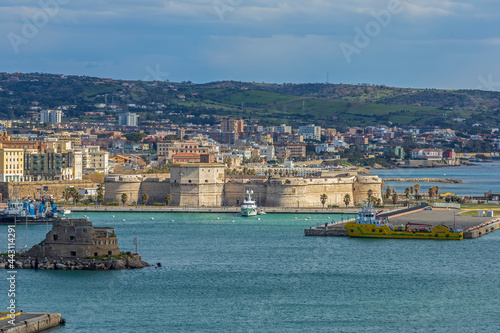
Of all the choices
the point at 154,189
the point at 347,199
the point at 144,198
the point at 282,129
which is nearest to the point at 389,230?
the point at 347,199

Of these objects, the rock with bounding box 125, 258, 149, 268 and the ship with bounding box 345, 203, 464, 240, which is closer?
the rock with bounding box 125, 258, 149, 268

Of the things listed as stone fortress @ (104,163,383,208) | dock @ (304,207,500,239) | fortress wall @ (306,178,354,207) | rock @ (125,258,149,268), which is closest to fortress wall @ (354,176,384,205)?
stone fortress @ (104,163,383,208)

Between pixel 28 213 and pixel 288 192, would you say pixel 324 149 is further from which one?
pixel 28 213

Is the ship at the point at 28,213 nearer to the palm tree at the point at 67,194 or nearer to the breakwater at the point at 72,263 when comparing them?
the palm tree at the point at 67,194

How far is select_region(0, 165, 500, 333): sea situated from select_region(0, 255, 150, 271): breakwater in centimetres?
33

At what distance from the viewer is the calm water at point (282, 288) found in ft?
103

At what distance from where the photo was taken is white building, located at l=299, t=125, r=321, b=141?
620 feet

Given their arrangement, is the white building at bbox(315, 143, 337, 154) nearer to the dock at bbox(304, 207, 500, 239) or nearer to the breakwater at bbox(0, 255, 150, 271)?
the dock at bbox(304, 207, 500, 239)

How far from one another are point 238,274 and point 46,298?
8.36 metres

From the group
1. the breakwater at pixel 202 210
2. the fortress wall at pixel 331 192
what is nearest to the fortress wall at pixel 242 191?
the breakwater at pixel 202 210

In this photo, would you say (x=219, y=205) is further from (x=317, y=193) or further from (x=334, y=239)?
(x=334, y=239)

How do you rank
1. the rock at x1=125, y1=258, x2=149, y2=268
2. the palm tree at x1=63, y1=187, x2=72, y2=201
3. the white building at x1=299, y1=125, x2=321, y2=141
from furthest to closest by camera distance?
the white building at x1=299, y1=125, x2=321, y2=141, the palm tree at x1=63, y1=187, x2=72, y2=201, the rock at x1=125, y1=258, x2=149, y2=268

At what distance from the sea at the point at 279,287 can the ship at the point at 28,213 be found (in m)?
5.41

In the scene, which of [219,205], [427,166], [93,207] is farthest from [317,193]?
[427,166]
